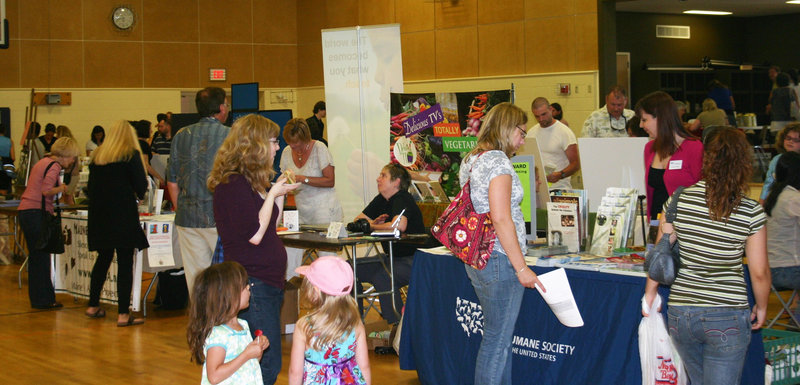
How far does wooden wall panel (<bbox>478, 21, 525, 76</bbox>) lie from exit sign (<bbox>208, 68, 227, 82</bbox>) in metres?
5.14

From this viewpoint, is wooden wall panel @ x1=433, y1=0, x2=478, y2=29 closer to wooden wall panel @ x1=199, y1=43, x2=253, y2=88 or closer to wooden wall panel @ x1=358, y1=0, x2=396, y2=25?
wooden wall panel @ x1=358, y1=0, x2=396, y2=25

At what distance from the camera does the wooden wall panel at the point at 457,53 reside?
41.2 ft

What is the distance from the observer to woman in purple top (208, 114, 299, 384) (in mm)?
3324

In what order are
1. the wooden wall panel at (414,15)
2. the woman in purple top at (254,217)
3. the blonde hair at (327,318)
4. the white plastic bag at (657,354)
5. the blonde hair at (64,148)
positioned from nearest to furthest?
the blonde hair at (327,318)
the white plastic bag at (657,354)
the woman in purple top at (254,217)
the blonde hair at (64,148)
the wooden wall panel at (414,15)

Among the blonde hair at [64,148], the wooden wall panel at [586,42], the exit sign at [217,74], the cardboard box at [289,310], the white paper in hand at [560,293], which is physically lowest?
the cardboard box at [289,310]

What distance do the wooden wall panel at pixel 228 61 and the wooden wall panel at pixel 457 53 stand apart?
4.07 metres

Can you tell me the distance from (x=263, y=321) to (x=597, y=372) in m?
1.38

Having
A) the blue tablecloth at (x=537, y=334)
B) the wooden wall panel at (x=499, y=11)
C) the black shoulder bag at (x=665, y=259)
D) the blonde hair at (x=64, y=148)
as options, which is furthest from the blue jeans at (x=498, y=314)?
the wooden wall panel at (x=499, y=11)

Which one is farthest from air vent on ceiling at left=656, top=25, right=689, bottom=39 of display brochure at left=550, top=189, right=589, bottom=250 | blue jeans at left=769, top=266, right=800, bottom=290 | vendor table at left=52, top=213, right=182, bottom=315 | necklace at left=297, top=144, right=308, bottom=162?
display brochure at left=550, top=189, right=589, bottom=250

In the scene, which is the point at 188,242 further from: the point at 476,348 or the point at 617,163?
the point at 617,163

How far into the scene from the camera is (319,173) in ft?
21.4

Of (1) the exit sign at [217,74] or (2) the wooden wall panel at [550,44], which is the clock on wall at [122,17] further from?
(2) the wooden wall panel at [550,44]

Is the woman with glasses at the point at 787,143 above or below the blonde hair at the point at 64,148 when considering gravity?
below

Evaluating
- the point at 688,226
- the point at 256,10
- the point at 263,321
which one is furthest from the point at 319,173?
the point at 256,10
